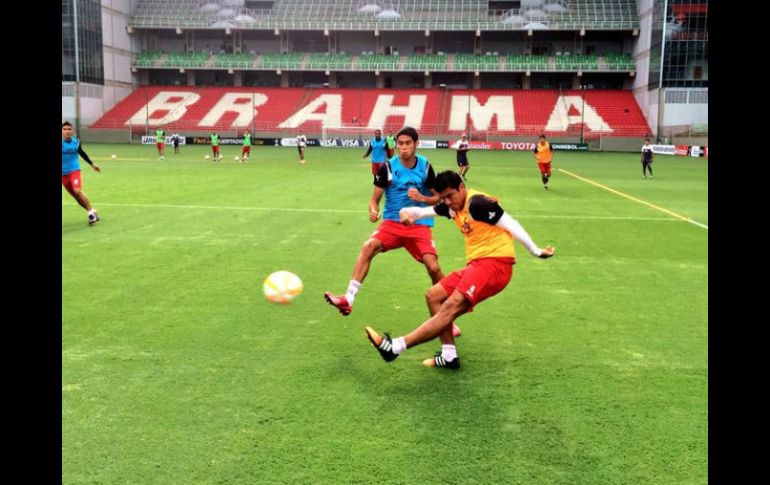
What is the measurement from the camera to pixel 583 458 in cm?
424

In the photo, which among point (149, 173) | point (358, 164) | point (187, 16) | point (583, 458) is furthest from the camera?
point (187, 16)

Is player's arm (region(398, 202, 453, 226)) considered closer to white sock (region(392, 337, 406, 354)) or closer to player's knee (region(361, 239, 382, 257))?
white sock (region(392, 337, 406, 354))

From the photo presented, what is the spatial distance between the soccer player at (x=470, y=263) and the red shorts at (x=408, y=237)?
1.37 meters

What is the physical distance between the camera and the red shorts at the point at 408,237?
7.43m

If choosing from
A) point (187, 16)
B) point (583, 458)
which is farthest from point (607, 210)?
point (187, 16)

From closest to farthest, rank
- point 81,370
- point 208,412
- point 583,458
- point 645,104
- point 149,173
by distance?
1. point 583,458
2. point 208,412
3. point 81,370
4. point 149,173
5. point 645,104

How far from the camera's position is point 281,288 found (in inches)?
294

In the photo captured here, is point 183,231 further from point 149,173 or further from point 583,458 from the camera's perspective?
point 149,173

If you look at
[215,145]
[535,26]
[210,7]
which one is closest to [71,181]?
[215,145]

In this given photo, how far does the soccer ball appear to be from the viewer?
746cm

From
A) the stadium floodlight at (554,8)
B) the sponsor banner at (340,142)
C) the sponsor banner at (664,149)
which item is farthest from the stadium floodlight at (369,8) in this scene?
the sponsor banner at (664,149)

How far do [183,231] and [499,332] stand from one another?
8136mm

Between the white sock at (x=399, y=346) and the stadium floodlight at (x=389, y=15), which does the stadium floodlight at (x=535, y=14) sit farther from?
the white sock at (x=399, y=346)

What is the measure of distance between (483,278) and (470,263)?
28cm
